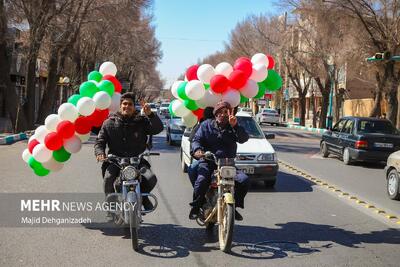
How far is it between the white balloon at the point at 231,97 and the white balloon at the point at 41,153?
2418 mm

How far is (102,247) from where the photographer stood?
6.06 m

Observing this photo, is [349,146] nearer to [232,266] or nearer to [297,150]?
[297,150]

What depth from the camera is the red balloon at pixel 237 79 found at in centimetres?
726

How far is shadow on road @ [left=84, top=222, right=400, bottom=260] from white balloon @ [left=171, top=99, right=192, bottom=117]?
1584mm

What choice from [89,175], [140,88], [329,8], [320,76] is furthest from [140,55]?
[140,88]

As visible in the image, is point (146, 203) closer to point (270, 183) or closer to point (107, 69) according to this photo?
point (107, 69)

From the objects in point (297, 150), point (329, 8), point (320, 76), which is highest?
point (329, 8)

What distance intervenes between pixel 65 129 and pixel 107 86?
772 mm

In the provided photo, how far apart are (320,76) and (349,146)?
26286mm

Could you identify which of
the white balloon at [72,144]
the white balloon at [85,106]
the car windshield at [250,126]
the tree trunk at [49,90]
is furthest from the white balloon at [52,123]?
the tree trunk at [49,90]

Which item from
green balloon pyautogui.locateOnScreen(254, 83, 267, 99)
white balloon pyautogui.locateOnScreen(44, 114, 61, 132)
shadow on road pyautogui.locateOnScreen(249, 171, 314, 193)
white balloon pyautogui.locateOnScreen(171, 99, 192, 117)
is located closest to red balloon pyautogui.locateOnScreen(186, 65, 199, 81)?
white balloon pyautogui.locateOnScreen(171, 99, 192, 117)

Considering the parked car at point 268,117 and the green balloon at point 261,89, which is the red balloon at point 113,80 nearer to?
the green balloon at point 261,89

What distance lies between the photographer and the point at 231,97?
7.18 metres

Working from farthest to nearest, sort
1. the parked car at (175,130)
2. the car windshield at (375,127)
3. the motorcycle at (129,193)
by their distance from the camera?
the parked car at (175,130) → the car windshield at (375,127) → the motorcycle at (129,193)
